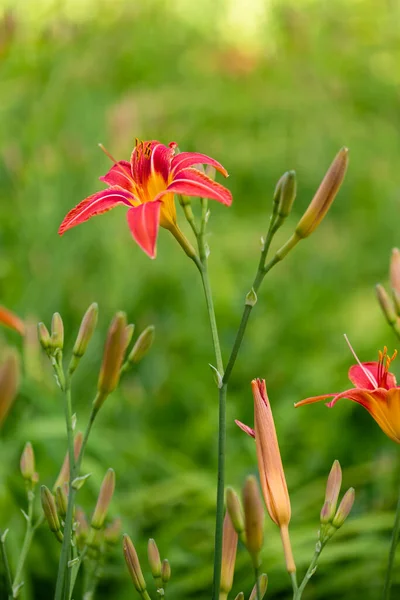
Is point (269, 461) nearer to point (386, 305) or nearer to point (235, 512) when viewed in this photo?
point (235, 512)

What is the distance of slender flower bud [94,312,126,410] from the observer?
0.57m

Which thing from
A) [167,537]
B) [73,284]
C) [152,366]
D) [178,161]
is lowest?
[167,537]

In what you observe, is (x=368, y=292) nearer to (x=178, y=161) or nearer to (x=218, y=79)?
(x=178, y=161)

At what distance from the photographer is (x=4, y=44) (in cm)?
133

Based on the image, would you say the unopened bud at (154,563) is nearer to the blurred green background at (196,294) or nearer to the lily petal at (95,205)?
the lily petal at (95,205)

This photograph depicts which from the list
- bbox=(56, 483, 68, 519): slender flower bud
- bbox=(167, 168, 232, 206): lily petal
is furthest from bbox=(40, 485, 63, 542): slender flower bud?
bbox=(167, 168, 232, 206): lily petal

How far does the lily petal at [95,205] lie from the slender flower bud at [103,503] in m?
0.20

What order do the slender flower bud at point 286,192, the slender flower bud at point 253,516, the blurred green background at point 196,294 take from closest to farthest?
the slender flower bud at point 253,516, the slender flower bud at point 286,192, the blurred green background at point 196,294

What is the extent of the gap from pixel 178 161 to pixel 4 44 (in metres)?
0.78

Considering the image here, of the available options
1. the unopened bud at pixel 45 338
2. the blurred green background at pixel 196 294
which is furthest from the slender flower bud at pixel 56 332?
the blurred green background at pixel 196 294

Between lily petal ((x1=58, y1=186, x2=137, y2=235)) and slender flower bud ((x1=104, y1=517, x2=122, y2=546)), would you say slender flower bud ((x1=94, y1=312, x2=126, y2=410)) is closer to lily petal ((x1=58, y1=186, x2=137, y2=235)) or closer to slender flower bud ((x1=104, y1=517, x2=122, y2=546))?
lily petal ((x1=58, y1=186, x2=137, y2=235))

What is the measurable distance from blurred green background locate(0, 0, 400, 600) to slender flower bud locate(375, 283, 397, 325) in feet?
2.34

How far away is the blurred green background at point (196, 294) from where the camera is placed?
1456mm

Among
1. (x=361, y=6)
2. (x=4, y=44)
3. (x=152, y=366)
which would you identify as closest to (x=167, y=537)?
(x=152, y=366)
